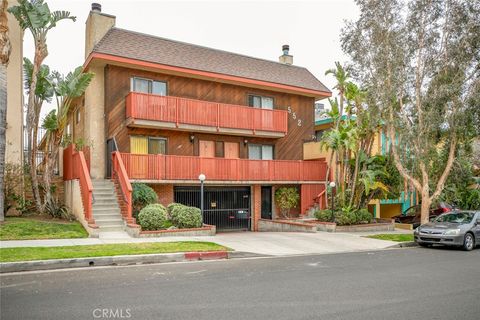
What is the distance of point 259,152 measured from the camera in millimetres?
24312

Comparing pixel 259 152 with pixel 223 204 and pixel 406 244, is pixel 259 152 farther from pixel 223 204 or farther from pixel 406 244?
pixel 406 244

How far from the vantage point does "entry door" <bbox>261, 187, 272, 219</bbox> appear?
77.4 ft

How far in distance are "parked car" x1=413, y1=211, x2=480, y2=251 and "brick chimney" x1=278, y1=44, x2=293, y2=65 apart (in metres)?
15.9

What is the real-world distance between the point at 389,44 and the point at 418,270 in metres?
11.6

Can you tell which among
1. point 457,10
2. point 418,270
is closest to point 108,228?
point 418,270

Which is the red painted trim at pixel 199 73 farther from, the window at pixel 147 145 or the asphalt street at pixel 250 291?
the asphalt street at pixel 250 291

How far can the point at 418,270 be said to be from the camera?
10492mm

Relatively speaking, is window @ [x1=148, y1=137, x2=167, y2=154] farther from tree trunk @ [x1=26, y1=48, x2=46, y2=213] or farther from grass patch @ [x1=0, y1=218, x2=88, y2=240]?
grass patch @ [x1=0, y1=218, x2=88, y2=240]

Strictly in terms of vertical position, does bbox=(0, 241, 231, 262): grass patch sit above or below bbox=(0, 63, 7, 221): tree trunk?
below

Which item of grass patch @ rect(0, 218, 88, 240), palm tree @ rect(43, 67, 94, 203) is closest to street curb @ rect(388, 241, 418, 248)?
grass patch @ rect(0, 218, 88, 240)

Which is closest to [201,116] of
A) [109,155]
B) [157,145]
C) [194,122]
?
[194,122]

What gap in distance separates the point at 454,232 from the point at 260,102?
42.7ft

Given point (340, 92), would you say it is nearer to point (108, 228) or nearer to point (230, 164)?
point (230, 164)

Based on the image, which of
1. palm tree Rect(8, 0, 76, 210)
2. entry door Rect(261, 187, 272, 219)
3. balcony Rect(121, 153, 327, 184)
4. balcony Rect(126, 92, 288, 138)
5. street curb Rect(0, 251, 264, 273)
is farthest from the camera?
entry door Rect(261, 187, 272, 219)
